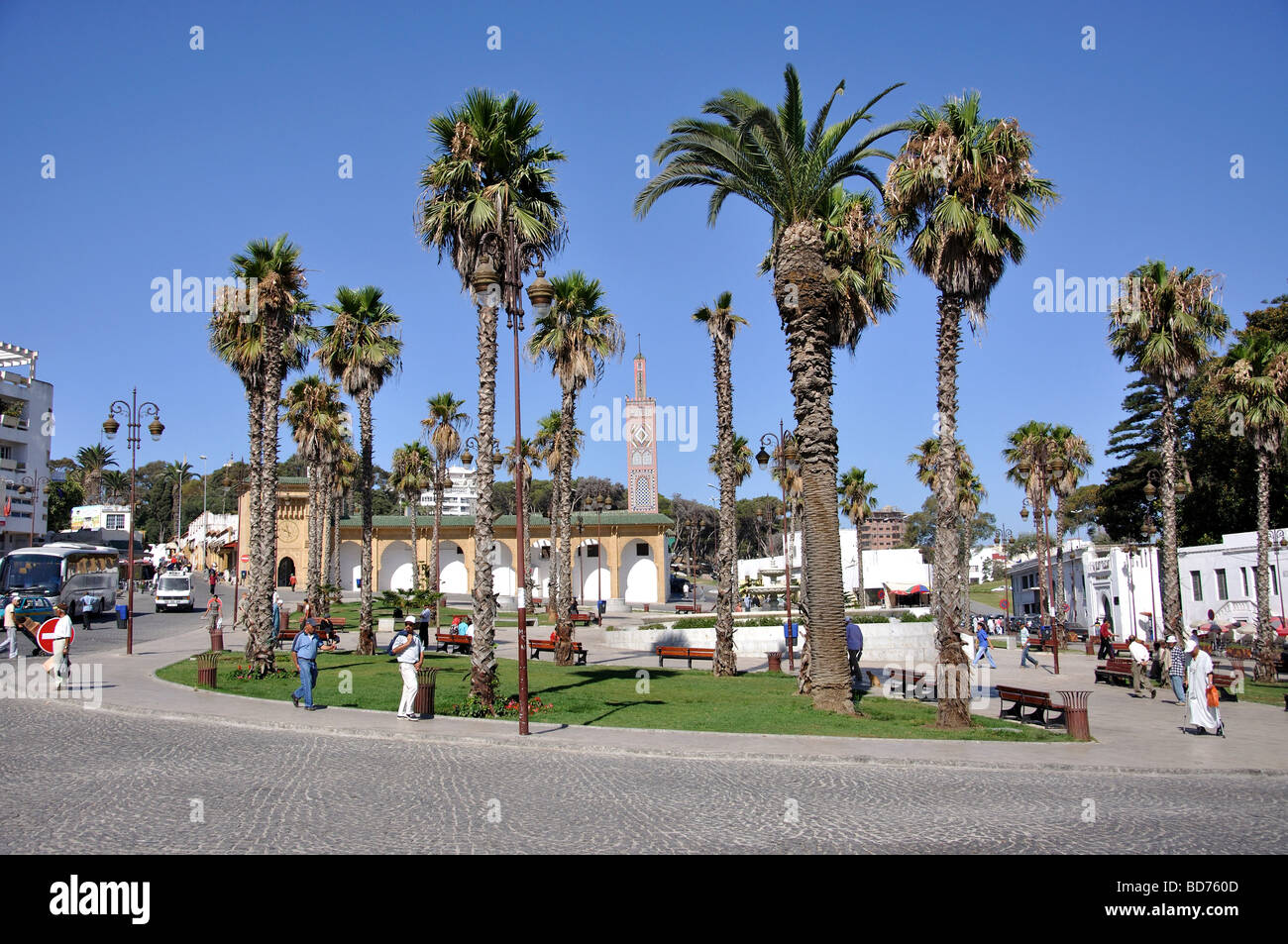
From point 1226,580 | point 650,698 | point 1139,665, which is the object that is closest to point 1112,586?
point 1226,580

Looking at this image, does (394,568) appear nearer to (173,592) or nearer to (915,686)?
(173,592)

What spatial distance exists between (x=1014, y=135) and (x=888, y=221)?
272 cm

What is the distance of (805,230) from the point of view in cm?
1727

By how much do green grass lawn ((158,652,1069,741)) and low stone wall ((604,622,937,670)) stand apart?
708 centimetres

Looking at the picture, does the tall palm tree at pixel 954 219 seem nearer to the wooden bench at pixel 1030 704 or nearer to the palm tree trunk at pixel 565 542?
the wooden bench at pixel 1030 704

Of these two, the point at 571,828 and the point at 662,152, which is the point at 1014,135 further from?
the point at 571,828

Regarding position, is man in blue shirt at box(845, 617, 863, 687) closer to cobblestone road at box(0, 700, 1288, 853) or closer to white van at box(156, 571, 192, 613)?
cobblestone road at box(0, 700, 1288, 853)

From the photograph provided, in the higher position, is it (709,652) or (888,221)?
(888,221)

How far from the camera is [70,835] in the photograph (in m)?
7.83

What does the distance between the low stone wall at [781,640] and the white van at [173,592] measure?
26439mm

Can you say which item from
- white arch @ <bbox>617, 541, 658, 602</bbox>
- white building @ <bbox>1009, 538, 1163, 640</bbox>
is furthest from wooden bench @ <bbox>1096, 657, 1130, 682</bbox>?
white arch @ <bbox>617, 541, 658, 602</bbox>

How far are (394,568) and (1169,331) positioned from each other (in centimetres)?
5474
